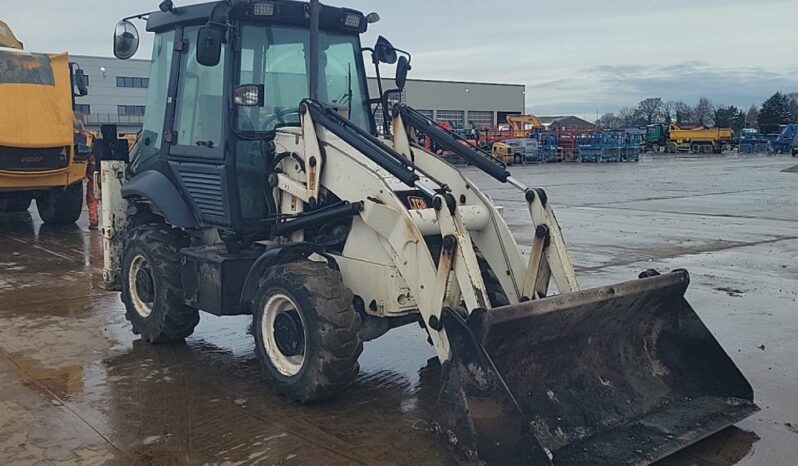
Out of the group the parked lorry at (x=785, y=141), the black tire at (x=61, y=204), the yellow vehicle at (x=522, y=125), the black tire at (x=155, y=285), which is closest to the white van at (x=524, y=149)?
the yellow vehicle at (x=522, y=125)

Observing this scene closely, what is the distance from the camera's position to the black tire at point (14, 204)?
1539 cm

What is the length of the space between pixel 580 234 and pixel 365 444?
31.9 ft

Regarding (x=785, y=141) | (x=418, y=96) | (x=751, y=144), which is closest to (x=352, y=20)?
(x=785, y=141)

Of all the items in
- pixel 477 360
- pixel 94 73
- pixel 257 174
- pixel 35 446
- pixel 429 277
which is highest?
pixel 94 73

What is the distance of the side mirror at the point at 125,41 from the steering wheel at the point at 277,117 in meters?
1.48

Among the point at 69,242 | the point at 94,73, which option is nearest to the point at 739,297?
the point at 69,242

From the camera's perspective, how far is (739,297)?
28.3 feet

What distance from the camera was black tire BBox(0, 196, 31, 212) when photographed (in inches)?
606

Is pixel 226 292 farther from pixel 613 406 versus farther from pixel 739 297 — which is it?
pixel 739 297

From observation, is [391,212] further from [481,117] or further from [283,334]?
[481,117]

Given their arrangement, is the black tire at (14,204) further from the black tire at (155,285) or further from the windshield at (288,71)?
the windshield at (288,71)

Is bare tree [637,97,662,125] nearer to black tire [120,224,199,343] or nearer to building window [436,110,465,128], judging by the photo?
building window [436,110,465,128]

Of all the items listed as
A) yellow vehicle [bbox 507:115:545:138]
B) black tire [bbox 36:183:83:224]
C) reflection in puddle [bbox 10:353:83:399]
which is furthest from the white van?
reflection in puddle [bbox 10:353:83:399]

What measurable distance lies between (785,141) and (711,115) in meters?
39.6
